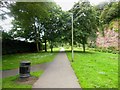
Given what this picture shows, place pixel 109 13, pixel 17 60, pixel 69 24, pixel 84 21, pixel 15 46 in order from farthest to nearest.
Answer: pixel 109 13, pixel 69 24, pixel 84 21, pixel 15 46, pixel 17 60

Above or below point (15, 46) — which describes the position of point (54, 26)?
above

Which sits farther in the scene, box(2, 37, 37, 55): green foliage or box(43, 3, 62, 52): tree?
box(43, 3, 62, 52): tree

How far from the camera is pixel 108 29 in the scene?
123ft

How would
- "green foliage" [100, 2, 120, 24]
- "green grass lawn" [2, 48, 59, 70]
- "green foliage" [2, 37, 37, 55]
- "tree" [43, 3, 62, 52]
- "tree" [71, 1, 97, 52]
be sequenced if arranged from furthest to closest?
"tree" [43, 3, 62, 52] < "green foliage" [100, 2, 120, 24] < "tree" [71, 1, 97, 52] < "green foliage" [2, 37, 37, 55] < "green grass lawn" [2, 48, 59, 70]

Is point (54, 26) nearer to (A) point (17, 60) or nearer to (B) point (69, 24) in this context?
(B) point (69, 24)

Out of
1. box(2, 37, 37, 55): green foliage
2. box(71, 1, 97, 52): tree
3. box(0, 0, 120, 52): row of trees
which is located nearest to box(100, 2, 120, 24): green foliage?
box(0, 0, 120, 52): row of trees

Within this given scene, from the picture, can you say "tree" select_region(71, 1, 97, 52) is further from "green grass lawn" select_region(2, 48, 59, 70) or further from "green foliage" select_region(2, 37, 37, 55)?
"green grass lawn" select_region(2, 48, 59, 70)

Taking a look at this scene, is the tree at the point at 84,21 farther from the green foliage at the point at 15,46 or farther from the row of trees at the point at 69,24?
the green foliage at the point at 15,46

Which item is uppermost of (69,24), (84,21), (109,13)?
(109,13)

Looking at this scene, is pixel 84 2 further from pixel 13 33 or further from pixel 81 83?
pixel 81 83

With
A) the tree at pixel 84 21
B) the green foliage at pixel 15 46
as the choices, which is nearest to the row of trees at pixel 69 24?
the tree at pixel 84 21

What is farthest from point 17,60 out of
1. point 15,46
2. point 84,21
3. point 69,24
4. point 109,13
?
point 109,13

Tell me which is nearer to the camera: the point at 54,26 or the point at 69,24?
the point at 69,24

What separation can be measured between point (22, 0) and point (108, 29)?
75.8ft
